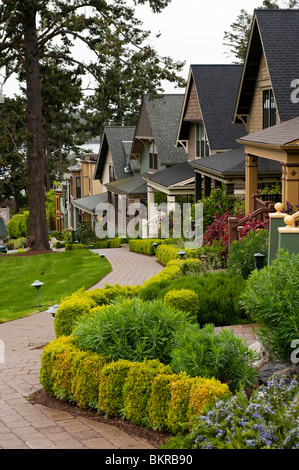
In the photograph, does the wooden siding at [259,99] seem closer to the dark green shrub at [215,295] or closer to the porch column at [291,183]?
the porch column at [291,183]

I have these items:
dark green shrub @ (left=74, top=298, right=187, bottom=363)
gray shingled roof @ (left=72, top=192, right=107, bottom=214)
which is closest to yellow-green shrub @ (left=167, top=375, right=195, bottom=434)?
dark green shrub @ (left=74, top=298, right=187, bottom=363)

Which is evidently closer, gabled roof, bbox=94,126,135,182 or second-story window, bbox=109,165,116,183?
gabled roof, bbox=94,126,135,182

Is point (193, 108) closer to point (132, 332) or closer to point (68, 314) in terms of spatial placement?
point (68, 314)

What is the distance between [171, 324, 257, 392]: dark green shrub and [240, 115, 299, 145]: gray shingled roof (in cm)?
825

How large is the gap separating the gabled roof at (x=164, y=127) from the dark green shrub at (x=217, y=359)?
91.1 ft

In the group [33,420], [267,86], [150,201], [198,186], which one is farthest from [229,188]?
[33,420]

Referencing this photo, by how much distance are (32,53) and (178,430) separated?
85.5 ft

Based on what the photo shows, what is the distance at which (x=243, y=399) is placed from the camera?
6.17 meters

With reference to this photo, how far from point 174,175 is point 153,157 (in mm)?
6531

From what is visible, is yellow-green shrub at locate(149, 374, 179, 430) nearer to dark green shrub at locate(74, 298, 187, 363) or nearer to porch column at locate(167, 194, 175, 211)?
dark green shrub at locate(74, 298, 187, 363)

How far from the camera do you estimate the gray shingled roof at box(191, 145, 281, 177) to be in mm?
22000

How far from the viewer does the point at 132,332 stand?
814 centimetres
